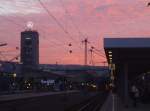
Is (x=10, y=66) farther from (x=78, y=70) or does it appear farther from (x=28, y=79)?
(x=78, y=70)

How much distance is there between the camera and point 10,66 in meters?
142

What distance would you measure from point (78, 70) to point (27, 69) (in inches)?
1388

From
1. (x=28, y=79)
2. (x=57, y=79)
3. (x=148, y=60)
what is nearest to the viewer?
(x=148, y=60)

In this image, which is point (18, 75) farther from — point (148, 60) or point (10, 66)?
point (148, 60)

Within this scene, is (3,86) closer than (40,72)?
Yes

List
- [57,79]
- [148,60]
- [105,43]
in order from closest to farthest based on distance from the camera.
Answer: [105,43] → [148,60] → [57,79]

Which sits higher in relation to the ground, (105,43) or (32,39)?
(32,39)

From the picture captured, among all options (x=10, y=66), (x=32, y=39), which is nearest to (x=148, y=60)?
(x=10, y=66)

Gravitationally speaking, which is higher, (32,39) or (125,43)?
(32,39)

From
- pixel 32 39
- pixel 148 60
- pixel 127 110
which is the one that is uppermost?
pixel 32 39

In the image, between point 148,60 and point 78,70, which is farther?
point 78,70

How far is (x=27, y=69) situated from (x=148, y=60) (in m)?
117

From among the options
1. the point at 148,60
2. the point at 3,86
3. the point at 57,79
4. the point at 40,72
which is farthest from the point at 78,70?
the point at 148,60

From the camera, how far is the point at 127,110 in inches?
1313
